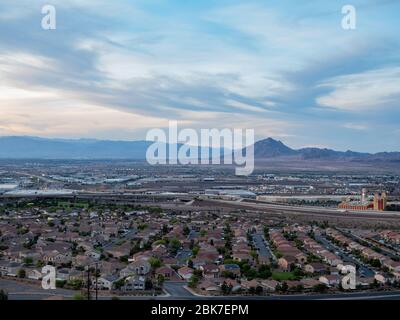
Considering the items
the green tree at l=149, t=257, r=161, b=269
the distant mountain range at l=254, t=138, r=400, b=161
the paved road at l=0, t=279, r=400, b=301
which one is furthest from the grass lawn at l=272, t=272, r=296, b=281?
the distant mountain range at l=254, t=138, r=400, b=161

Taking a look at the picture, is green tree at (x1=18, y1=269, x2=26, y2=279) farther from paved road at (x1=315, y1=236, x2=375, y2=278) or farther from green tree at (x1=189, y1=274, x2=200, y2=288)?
paved road at (x1=315, y1=236, x2=375, y2=278)

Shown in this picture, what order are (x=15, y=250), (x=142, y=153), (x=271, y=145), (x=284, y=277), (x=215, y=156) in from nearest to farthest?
(x=284, y=277)
(x=15, y=250)
(x=215, y=156)
(x=271, y=145)
(x=142, y=153)

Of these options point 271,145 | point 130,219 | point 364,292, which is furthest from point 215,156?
point 364,292

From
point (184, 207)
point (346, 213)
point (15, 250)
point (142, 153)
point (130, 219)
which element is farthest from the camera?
point (142, 153)

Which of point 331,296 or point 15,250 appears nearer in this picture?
point 331,296

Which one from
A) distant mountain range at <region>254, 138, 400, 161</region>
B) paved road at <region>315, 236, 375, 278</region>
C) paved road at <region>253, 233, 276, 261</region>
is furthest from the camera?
distant mountain range at <region>254, 138, 400, 161</region>

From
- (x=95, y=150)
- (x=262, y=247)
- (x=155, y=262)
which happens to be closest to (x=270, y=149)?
(x=95, y=150)

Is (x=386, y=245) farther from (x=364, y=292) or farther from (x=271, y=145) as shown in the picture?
(x=271, y=145)
